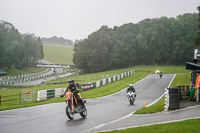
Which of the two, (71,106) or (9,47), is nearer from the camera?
(71,106)

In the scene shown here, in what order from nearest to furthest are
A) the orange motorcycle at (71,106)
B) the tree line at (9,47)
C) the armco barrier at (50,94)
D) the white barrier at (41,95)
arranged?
the orange motorcycle at (71,106) → the white barrier at (41,95) → the armco barrier at (50,94) → the tree line at (9,47)

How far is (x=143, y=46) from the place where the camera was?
350 ft

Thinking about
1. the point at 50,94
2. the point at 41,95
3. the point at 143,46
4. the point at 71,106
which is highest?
the point at 143,46

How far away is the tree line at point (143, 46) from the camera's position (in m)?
104

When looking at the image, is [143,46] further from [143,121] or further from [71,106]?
[143,121]

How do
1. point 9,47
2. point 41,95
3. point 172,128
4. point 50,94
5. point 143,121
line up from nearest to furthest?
point 172,128
point 143,121
point 41,95
point 50,94
point 9,47

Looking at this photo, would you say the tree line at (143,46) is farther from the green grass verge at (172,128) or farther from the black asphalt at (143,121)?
the green grass verge at (172,128)

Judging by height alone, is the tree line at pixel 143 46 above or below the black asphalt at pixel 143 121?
above

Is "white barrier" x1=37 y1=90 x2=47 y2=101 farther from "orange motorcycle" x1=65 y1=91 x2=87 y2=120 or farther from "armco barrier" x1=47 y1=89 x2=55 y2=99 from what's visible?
"orange motorcycle" x1=65 y1=91 x2=87 y2=120

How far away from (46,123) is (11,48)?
90.0m

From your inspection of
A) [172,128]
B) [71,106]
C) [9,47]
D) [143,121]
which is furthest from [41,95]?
[9,47]

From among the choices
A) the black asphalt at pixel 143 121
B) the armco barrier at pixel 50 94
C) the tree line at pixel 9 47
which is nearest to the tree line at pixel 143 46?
the tree line at pixel 9 47

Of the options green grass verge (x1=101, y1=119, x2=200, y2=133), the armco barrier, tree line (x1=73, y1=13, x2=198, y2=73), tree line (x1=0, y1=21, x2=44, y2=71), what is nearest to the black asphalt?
green grass verge (x1=101, y1=119, x2=200, y2=133)

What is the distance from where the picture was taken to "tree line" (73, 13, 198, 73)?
104 meters
